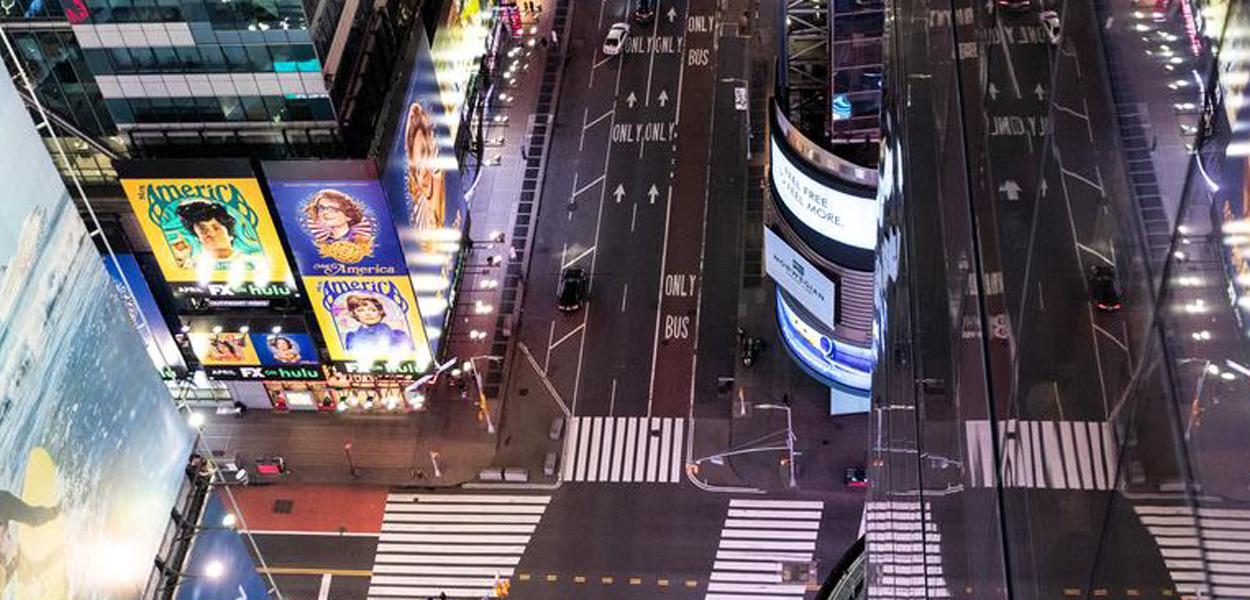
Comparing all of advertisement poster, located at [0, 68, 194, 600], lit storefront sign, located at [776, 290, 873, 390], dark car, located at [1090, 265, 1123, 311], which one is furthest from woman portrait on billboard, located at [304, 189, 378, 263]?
dark car, located at [1090, 265, 1123, 311]

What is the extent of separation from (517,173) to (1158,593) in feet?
240

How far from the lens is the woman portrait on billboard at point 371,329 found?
2311 inches

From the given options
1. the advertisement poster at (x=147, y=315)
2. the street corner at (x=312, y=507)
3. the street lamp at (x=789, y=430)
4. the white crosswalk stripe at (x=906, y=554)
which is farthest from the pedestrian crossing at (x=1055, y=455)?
the street corner at (x=312, y=507)

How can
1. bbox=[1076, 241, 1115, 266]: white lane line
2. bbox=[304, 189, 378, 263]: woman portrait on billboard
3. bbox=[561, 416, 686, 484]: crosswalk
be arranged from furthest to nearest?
bbox=[561, 416, 686, 484]: crosswalk → bbox=[304, 189, 378, 263]: woman portrait on billboard → bbox=[1076, 241, 1115, 266]: white lane line

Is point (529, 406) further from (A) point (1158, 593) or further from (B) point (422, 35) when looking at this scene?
(A) point (1158, 593)

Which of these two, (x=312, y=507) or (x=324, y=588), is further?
(x=312, y=507)

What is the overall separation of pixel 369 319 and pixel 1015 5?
2117 inches

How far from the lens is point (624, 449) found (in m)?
61.6

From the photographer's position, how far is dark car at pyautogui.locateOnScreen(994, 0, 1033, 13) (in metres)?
7.74

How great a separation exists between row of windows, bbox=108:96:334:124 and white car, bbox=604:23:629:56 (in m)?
34.8

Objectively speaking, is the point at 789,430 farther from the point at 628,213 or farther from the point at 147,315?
the point at 147,315

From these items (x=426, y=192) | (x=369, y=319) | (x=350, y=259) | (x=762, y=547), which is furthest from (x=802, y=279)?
(x=369, y=319)

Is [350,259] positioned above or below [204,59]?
below

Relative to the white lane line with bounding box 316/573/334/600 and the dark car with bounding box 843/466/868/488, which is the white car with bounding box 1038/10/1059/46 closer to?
the dark car with bounding box 843/466/868/488
